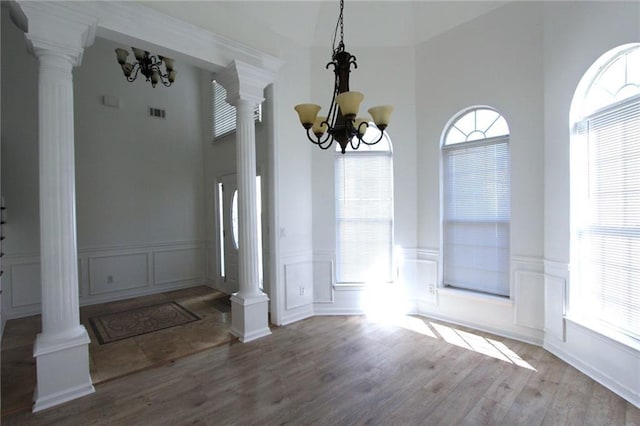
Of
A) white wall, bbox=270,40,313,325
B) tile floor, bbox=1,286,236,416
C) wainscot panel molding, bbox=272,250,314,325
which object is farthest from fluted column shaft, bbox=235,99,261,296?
tile floor, bbox=1,286,236,416

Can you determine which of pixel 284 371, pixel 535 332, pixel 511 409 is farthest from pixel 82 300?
pixel 535 332

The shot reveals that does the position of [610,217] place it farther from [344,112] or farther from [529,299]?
[344,112]

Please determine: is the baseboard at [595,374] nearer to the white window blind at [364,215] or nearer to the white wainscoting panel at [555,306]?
the white wainscoting panel at [555,306]

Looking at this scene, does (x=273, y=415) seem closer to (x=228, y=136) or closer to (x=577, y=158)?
(x=577, y=158)

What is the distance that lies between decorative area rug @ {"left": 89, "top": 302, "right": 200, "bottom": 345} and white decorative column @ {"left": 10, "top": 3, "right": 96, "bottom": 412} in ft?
3.65

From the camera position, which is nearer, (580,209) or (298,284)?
(580,209)

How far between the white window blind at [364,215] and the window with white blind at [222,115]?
2.02m

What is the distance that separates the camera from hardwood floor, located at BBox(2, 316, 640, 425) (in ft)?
6.93

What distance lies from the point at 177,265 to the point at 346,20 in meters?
4.76

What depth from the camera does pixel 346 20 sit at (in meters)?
3.86

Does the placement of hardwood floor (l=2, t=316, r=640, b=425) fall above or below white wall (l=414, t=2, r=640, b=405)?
below

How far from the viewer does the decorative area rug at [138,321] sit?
11.7 ft

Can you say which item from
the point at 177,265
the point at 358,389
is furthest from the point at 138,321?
the point at 358,389

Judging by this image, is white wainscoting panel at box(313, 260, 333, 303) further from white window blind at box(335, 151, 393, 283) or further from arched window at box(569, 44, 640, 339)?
arched window at box(569, 44, 640, 339)
